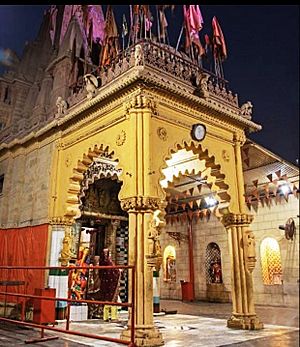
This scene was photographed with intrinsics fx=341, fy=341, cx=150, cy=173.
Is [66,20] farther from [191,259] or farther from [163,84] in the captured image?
Answer: [191,259]

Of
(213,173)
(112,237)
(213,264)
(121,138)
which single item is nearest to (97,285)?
(112,237)

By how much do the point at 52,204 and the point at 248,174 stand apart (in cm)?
613

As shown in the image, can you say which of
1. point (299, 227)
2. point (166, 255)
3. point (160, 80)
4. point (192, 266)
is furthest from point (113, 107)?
point (166, 255)

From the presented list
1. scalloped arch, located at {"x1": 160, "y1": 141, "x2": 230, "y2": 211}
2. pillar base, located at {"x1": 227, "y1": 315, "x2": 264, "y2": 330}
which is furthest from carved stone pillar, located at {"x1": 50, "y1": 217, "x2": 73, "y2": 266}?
pillar base, located at {"x1": 227, "y1": 315, "x2": 264, "y2": 330}

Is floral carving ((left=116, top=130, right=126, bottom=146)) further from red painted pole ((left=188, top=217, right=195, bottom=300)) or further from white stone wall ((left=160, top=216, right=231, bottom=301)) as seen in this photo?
red painted pole ((left=188, top=217, right=195, bottom=300))

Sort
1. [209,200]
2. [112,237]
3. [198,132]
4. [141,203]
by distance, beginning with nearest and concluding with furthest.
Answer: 1. [141,203]
2. [198,132]
3. [112,237]
4. [209,200]

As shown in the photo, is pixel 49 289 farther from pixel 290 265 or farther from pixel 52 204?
pixel 290 265

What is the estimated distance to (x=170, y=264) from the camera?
17734 millimetres

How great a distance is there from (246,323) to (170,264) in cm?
1030

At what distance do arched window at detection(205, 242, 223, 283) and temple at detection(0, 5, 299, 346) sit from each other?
36 cm

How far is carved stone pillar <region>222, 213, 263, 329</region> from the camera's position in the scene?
7.69 m

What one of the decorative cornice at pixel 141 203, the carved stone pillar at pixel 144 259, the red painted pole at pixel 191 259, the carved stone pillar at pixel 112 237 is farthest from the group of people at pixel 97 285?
the red painted pole at pixel 191 259

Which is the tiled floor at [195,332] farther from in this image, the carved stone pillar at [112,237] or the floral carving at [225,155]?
the floral carving at [225,155]

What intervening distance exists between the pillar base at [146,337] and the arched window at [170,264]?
11.7 metres
